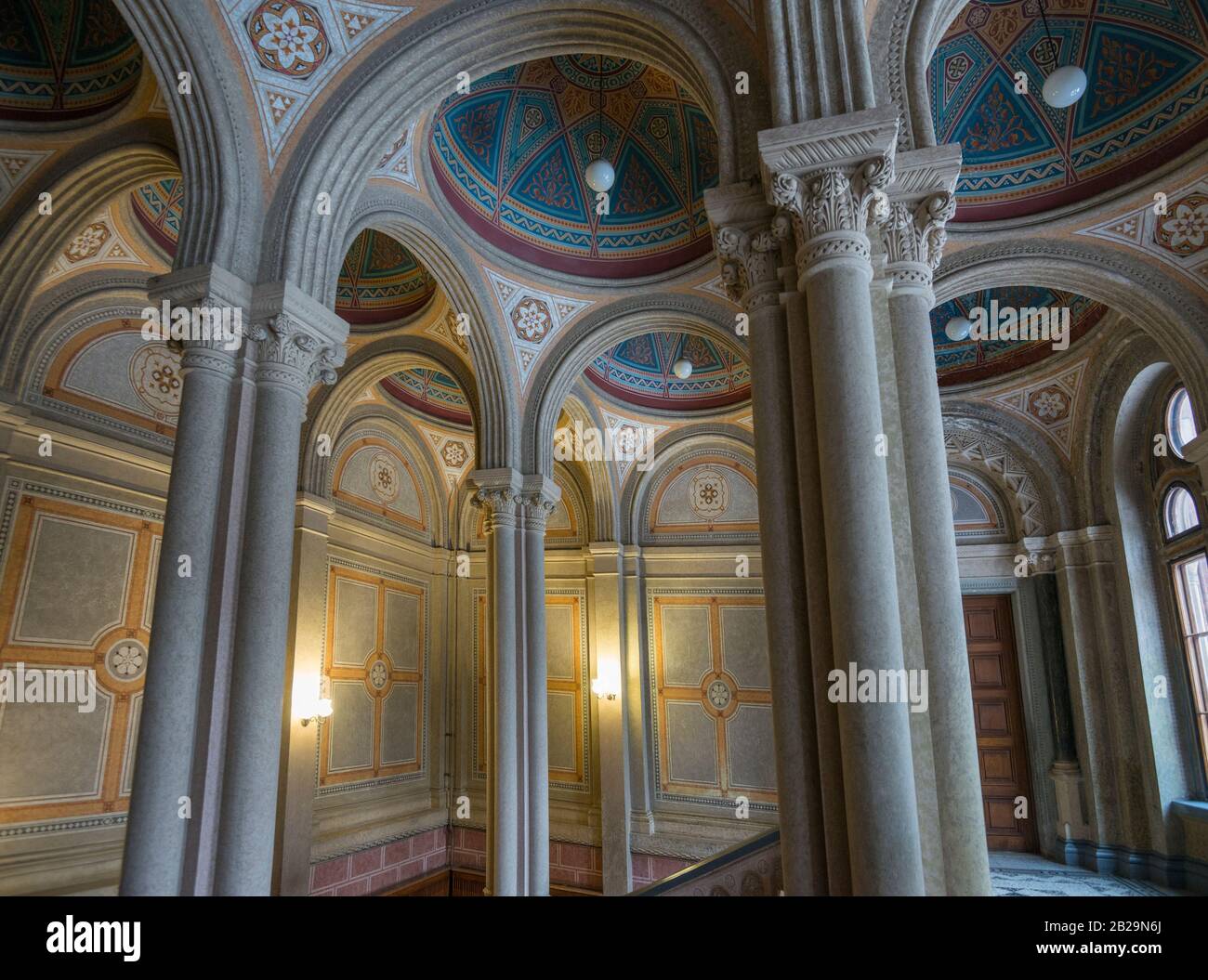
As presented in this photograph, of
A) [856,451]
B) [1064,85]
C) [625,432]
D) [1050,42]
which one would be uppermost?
[1050,42]

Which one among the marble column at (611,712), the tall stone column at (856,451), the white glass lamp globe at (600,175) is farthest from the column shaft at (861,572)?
the marble column at (611,712)

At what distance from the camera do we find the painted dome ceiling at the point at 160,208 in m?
7.87

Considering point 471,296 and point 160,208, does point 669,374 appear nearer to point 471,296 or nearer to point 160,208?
point 471,296

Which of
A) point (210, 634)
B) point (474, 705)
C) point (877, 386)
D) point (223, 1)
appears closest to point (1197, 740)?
point (877, 386)

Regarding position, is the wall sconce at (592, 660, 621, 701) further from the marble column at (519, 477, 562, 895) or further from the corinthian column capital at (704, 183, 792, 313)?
the corinthian column capital at (704, 183, 792, 313)

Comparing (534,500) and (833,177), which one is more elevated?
(833,177)

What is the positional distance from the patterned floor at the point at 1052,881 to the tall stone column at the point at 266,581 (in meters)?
8.09

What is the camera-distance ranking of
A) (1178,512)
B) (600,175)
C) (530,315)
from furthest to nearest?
1. (1178,512)
2. (530,315)
3. (600,175)

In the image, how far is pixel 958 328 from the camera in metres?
10.0

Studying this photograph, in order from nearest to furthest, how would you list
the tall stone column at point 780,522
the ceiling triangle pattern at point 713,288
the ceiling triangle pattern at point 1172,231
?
the tall stone column at point 780,522 → the ceiling triangle pattern at point 1172,231 → the ceiling triangle pattern at point 713,288

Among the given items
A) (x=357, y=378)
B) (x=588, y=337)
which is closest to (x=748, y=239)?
(x=588, y=337)

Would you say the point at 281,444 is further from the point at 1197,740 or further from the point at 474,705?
the point at 1197,740

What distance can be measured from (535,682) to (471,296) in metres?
4.59

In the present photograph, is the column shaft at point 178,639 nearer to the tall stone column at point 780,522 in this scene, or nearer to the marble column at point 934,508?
the tall stone column at point 780,522
